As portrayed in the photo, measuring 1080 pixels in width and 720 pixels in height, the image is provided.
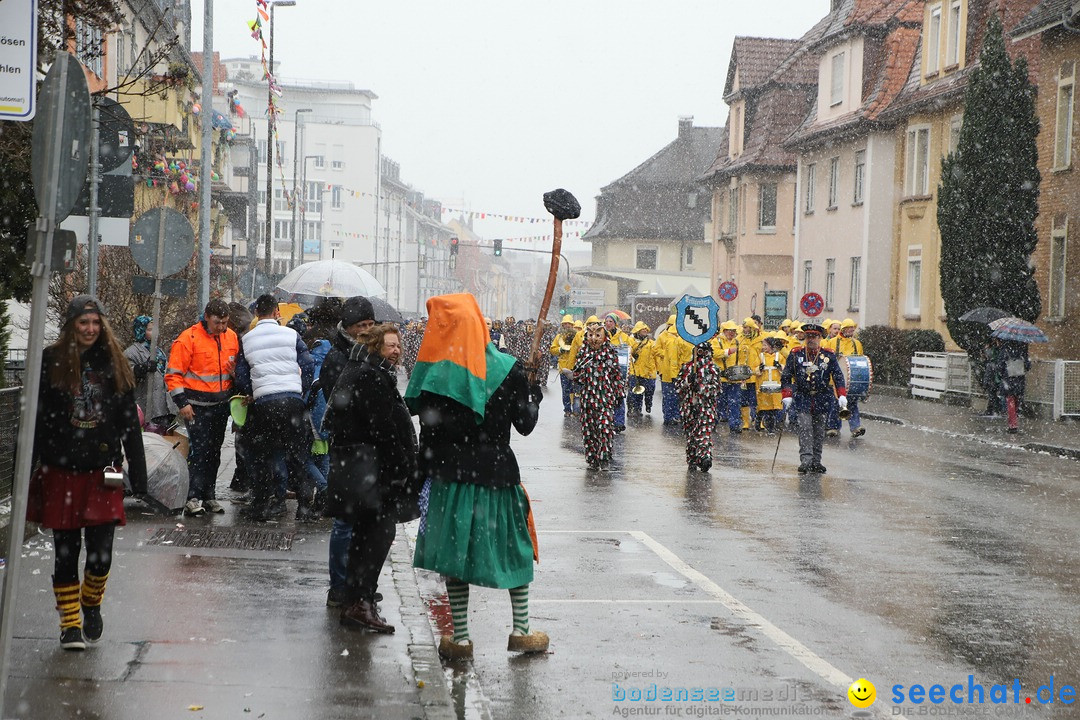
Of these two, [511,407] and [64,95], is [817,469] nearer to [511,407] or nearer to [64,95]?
[511,407]

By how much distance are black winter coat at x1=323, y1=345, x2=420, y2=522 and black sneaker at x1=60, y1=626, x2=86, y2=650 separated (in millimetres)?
1422

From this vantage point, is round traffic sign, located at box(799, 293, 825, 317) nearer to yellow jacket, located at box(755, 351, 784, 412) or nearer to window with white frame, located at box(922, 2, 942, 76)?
yellow jacket, located at box(755, 351, 784, 412)

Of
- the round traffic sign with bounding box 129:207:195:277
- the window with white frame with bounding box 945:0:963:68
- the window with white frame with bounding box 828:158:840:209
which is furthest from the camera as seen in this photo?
the window with white frame with bounding box 828:158:840:209

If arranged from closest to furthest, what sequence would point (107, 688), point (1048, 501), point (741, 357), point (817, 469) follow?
point (107, 688), point (1048, 501), point (817, 469), point (741, 357)

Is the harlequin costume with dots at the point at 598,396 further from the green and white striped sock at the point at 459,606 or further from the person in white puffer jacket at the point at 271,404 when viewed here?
the green and white striped sock at the point at 459,606

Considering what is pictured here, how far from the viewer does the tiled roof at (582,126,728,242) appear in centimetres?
8438

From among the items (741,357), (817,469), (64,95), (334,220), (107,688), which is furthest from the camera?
(334,220)

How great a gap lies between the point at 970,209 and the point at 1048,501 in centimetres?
1611

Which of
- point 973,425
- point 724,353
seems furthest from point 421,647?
point 973,425

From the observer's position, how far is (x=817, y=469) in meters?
16.5

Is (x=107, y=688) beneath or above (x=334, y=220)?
beneath

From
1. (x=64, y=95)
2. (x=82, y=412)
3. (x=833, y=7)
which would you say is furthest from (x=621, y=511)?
(x=833, y=7)

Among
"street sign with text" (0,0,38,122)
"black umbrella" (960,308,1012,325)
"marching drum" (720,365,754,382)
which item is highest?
"street sign with text" (0,0,38,122)

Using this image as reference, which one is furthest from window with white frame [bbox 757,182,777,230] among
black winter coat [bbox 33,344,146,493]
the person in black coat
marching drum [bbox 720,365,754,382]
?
black winter coat [bbox 33,344,146,493]
